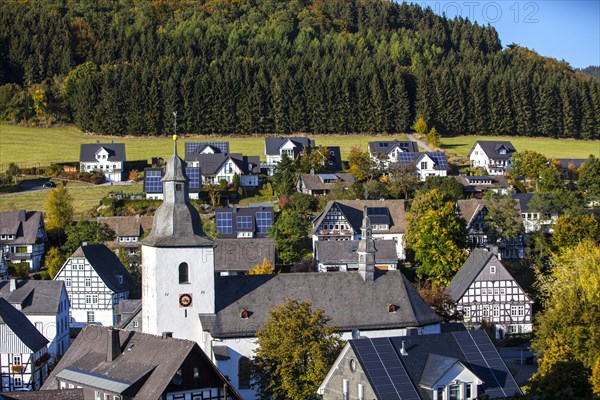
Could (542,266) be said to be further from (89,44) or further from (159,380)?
(89,44)

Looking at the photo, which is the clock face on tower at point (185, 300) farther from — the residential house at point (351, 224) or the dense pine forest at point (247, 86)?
the dense pine forest at point (247, 86)

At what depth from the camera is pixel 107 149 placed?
127m

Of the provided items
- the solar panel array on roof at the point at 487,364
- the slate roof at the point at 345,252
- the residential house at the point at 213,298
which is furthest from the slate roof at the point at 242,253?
the solar panel array on roof at the point at 487,364

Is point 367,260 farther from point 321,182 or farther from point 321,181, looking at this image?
point 321,181

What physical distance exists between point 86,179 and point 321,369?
78590 millimetres

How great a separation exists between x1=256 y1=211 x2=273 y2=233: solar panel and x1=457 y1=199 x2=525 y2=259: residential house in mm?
17341

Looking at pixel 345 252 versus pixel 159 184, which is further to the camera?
pixel 159 184

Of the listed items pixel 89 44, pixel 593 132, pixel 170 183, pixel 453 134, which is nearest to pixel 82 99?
pixel 89 44

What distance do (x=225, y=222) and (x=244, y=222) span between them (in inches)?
79.1

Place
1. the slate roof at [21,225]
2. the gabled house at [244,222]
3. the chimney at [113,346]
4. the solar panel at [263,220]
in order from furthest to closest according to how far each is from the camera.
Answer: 1. the solar panel at [263,220]
2. the gabled house at [244,222]
3. the slate roof at [21,225]
4. the chimney at [113,346]

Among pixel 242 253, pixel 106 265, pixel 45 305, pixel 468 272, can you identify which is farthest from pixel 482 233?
pixel 45 305

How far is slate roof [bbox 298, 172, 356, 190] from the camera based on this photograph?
359 ft

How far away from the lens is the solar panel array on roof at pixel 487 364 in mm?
47844

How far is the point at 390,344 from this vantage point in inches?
1881
